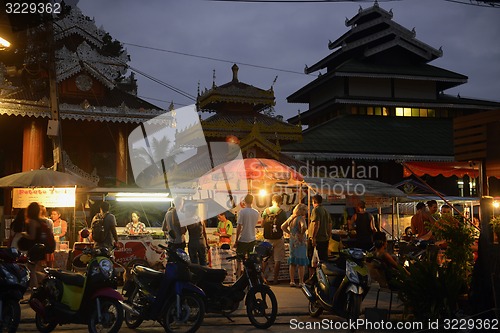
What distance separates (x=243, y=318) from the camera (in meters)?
9.28

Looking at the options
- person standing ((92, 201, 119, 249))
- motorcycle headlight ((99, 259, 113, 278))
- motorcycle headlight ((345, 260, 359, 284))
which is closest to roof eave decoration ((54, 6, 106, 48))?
person standing ((92, 201, 119, 249))

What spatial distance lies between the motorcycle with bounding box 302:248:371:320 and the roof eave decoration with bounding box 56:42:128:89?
15181mm

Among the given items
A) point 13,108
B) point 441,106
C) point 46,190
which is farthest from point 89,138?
point 441,106

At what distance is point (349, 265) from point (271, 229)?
17.3ft

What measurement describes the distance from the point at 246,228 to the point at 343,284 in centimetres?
406

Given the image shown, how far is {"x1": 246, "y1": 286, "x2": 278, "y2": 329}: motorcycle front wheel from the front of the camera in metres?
8.42

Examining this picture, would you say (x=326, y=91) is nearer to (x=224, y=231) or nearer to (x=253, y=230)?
(x=224, y=231)

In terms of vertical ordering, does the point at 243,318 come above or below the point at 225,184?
below

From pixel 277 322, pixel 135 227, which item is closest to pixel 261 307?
pixel 277 322

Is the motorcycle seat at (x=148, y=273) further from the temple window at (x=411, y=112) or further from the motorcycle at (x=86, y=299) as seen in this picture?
the temple window at (x=411, y=112)

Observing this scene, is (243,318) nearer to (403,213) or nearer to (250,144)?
(403,213)

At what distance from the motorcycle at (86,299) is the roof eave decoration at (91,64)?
1459 centimetres

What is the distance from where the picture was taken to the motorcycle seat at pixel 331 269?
27.8ft

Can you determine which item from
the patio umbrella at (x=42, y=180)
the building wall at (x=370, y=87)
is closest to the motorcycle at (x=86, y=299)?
the patio umbrella at (x=42, y=180)
